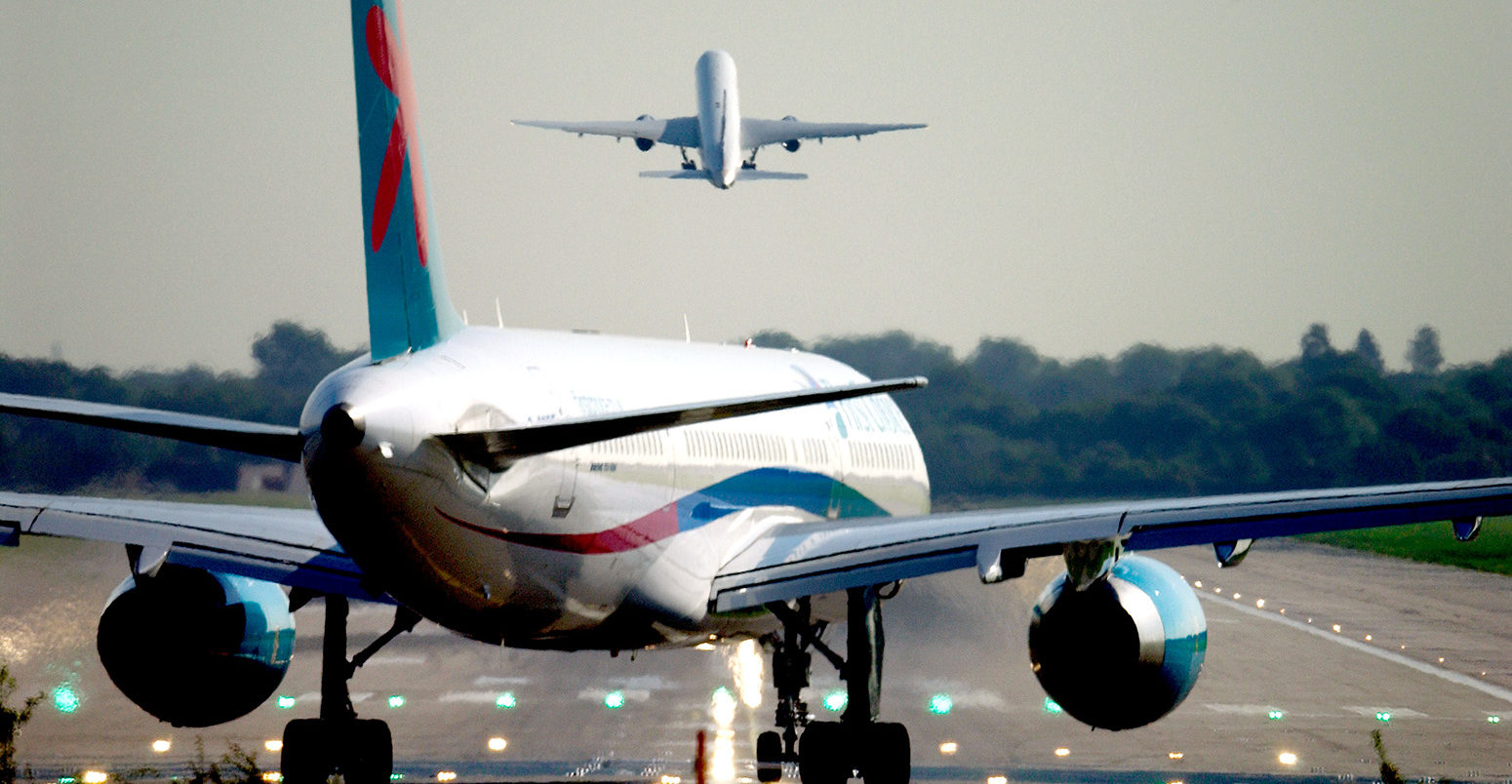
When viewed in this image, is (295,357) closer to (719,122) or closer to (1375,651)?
(1375,651)

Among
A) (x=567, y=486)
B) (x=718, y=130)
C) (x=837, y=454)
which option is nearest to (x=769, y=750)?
(x=837, y=454)

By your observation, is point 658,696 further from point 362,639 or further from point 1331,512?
point 1331,512

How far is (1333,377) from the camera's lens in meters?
44.3

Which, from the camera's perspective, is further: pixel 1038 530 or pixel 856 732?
pixel 856 732

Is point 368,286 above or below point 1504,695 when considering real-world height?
above

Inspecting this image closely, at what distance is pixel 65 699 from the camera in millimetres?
22344

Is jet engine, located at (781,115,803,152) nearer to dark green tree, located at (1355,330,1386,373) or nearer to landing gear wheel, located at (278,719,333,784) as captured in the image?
dark green tree, located at (1355,330,1386,373)

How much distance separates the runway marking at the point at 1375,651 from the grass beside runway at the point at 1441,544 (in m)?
6.66

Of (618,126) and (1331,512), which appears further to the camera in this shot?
(618,126)

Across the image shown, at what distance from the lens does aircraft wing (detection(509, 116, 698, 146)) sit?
54781mm

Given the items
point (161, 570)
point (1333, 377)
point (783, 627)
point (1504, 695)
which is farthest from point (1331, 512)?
point (1333, 377)

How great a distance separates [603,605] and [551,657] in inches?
430

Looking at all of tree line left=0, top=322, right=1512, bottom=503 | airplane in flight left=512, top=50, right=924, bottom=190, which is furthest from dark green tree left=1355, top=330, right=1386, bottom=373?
airplane in flight left=512, top=50, right=924, bottom=190

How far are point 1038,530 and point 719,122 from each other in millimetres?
42590
